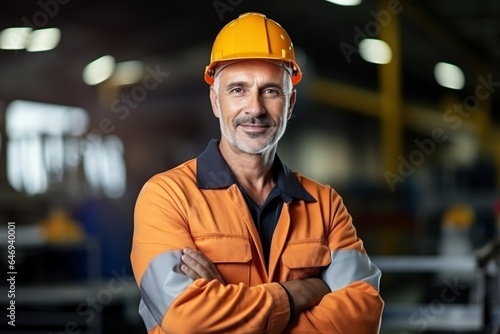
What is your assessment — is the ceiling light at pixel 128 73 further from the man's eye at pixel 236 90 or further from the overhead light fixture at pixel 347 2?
the man's eye at pixel 236 90

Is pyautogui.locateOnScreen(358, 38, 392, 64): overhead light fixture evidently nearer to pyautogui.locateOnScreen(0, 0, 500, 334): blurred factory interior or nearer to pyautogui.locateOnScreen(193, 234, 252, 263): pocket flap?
pyautogui.locateOnScreen(0, 0, 500, 334): blurred factory interior

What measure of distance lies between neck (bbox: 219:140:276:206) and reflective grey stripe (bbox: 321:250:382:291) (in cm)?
22

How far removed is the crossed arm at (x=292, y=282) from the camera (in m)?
1.63

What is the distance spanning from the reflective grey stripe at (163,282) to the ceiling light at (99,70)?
4397 mm

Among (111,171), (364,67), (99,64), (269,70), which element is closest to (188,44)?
(99,64)

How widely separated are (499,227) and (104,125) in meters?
3.89

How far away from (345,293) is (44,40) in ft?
15.6

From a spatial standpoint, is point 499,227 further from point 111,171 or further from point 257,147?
point 257,147

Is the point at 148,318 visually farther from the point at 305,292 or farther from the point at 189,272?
the point at 305,292

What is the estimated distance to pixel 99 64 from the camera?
5.96 m

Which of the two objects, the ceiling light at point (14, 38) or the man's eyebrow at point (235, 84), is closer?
the man's eyebrow at point (235, 84)

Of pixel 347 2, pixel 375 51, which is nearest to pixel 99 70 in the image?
pixel 347 2

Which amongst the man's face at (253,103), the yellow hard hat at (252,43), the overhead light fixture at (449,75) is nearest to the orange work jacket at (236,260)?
the man's face at (253,103)

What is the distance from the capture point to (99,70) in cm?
595
